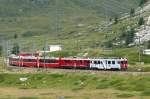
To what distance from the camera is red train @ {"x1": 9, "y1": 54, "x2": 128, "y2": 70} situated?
427 ft

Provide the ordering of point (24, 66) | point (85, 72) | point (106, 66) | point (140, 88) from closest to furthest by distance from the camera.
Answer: point (140, 88) < point (85, 72) < point (106, 66) < point (24, 66)

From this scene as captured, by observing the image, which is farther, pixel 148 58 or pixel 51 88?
pixel 148 58

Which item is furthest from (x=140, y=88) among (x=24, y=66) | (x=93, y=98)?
(x=24, y=66)

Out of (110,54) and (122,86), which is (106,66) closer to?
(122,86)

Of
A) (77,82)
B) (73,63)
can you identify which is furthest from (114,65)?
(77,82)

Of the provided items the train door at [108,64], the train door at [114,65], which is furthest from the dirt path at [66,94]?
the train door at [114,65]

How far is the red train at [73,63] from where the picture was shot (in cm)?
13012

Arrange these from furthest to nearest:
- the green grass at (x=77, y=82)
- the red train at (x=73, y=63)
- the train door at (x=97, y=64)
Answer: the train door at (x=97, y=64) < the red train at (x=73, y=63) < the green grass at (x=77, y=82)

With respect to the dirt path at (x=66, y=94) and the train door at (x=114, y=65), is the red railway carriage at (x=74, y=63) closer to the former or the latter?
the train door at (x=114, y=65)

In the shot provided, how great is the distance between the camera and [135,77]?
109 metres

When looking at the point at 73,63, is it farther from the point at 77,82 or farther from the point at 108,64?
the point at 77,82

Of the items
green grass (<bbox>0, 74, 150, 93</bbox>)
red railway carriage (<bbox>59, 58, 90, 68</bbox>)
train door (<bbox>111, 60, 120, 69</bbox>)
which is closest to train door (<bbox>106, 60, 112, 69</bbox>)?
train door (<bbox>111, 60, 120, 69</bbox>)

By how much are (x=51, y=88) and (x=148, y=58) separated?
2960 inches

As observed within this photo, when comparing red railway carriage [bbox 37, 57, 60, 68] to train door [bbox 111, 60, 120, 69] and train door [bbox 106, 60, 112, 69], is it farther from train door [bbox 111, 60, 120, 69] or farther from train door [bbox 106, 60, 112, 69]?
train door [bbox 111, 60, 120, 69]
